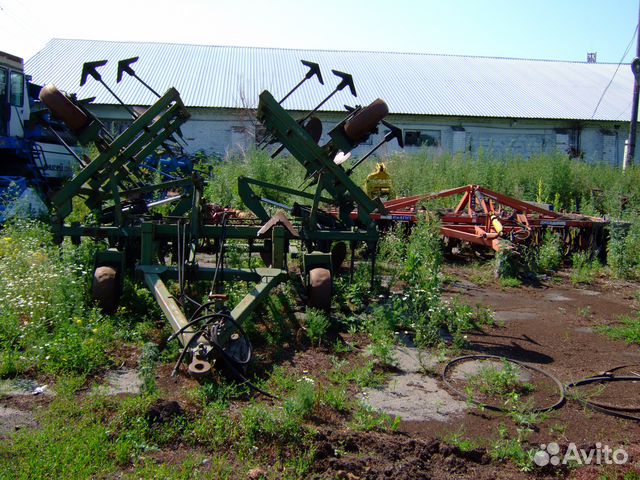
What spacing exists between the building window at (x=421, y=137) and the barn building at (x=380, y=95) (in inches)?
1.8

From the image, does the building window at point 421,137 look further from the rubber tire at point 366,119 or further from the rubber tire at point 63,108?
the rubber tire at point 63,108

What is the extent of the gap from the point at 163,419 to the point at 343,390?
1.40 meters

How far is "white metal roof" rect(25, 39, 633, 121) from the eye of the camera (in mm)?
24922

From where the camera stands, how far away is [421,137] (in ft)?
82.9

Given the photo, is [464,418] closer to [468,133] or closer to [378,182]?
[378,182]

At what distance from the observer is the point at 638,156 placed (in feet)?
84.7

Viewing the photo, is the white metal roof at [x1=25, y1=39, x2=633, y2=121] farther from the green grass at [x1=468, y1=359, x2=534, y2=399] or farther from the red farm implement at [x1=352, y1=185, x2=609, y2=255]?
the green grass at [x1=468, y1=359, x2=534, y2=399]

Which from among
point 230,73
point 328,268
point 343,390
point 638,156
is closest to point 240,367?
point 343,390

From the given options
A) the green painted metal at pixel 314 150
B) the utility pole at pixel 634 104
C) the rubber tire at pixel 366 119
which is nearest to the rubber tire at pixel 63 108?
the green painted metal at pixel 314 150

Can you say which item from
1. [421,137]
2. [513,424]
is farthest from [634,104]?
[513,424]

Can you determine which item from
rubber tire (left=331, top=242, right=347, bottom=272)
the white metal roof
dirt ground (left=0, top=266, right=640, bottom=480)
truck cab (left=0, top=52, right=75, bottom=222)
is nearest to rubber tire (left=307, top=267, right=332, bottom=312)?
dirt ground (left=0, top=266, right=640, bottom=480)

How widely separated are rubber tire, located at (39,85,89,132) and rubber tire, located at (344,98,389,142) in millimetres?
3205

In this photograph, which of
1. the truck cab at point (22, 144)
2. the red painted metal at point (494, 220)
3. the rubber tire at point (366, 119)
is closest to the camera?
the rubber tire at point (366, 119)

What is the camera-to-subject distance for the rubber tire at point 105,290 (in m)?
5.92
